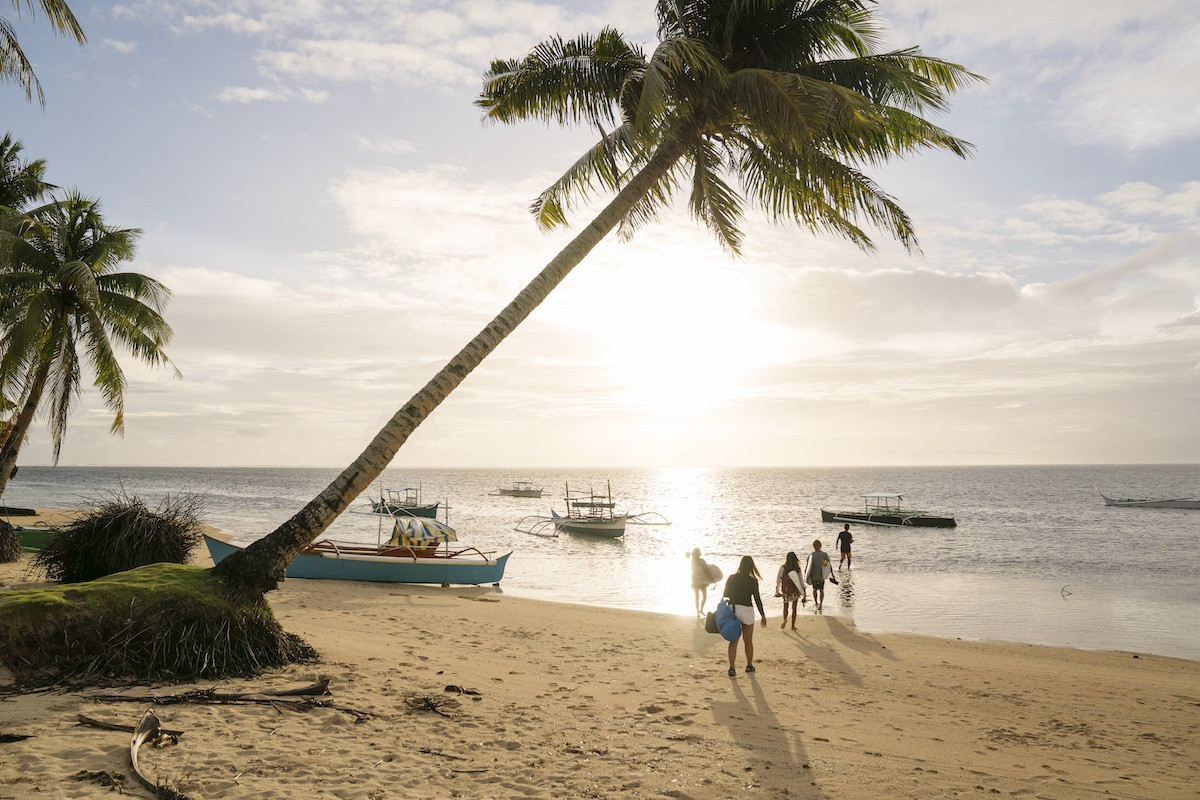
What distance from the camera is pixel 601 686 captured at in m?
9.21

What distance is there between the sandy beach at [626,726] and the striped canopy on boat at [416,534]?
7.56 meters

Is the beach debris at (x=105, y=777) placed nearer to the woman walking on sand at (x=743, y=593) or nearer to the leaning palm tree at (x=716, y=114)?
the leaning palm tree at (x=716, y=114)

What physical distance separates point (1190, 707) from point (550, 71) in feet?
43.6

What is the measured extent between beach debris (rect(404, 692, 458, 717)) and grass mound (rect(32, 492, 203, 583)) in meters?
8.60

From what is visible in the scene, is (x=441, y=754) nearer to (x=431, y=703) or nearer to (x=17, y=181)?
(x=431, y=703)

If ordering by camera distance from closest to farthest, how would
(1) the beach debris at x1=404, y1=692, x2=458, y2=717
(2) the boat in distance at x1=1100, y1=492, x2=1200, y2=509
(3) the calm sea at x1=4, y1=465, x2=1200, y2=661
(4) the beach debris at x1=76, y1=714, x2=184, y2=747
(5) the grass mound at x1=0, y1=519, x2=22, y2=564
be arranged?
(4) the beach debris at x1=76, y1=714, x2=184, y2=747 < (1) the beach debris at x1=404, y1=692, x2=458, y2=717 < (5) the grass mound at x1=0, y1=519, x2=22, y2=564 < (3) the calm sea at x1=4, y1=465, x2=1200, y2=661 < (2) the boat in distance at x1=1100, y1=492, x2=1200, y2=509

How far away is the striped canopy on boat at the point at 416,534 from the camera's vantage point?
20906 millimetres

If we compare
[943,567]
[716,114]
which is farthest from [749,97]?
[943,567]

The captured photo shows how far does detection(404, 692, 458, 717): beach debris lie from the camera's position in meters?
7.31

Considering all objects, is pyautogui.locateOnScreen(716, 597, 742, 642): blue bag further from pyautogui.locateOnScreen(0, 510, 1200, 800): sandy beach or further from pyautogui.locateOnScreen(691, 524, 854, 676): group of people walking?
pyautogui.locateOnScreen(0, 510, 1200, 800): sandy beach

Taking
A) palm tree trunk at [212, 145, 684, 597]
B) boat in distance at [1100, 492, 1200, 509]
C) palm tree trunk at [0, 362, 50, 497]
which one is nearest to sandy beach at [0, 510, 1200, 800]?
palm tree trunk at [212, 145, 684, 597]

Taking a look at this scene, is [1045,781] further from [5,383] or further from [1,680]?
[5,383]

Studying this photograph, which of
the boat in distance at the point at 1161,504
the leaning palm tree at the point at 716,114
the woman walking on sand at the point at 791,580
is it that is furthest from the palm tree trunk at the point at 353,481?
the boat in distance at the point at 1161,504

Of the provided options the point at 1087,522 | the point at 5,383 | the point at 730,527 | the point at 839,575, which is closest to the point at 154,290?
the point at 5,383
